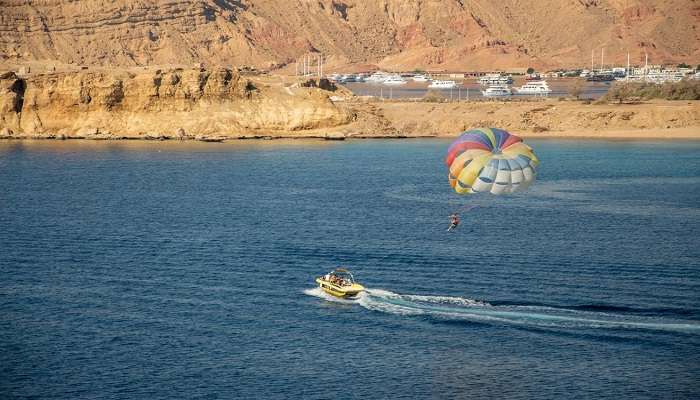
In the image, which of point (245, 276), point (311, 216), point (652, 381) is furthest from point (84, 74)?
point (652, 381)

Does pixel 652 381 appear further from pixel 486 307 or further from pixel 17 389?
pixel 17 389

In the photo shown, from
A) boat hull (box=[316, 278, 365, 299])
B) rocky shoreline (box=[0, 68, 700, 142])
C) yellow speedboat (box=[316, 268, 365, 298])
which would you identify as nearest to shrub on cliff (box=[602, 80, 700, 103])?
rocky shoreline (box=[0, 68, 700, 142])

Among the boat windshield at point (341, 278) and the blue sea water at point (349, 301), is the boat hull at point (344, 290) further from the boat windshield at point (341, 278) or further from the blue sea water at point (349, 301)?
the blue sea water at point (349, 301)

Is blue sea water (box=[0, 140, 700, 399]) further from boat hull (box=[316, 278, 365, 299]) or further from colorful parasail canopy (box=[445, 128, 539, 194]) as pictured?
colorful parasail canopy (box=[445, 128, 539, 194])

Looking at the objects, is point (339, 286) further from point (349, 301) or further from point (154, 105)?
point (154, 105)

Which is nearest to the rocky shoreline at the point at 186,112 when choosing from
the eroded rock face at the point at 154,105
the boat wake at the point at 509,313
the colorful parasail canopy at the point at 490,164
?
the eroded rock face at the point at 154,105

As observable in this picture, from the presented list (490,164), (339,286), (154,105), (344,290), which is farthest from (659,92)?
(344,290)
